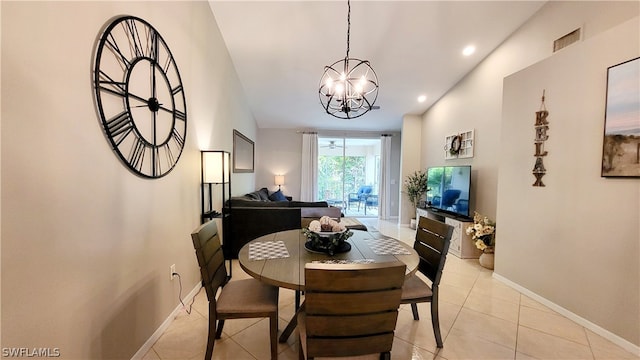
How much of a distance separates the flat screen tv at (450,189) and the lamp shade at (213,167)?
360 centimetres

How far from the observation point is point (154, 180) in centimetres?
187

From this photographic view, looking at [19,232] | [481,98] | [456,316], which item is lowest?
[456,316]

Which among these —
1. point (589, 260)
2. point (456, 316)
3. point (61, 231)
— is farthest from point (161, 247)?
point (589, 260)

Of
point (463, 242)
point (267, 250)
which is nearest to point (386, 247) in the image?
point (267, 250)

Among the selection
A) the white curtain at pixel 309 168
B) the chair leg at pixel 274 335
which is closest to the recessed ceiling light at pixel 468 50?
the white curtain at pixel 309 168

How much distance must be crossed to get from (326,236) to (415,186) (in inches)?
180

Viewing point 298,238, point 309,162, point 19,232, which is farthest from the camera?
point 309,162

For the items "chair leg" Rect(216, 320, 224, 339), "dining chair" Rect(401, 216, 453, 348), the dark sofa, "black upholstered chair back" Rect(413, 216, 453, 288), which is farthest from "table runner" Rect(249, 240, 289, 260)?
the dark sofa

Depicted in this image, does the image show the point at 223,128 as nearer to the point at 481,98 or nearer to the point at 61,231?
the point at 61,231

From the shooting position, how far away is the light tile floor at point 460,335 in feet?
5.91

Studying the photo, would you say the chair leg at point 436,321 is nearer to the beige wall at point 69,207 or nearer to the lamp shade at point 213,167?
the beige wall at point 69,207

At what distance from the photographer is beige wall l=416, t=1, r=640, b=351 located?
77.6 inches

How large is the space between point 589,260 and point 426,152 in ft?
12.6

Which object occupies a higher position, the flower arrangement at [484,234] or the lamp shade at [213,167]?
the lamp shade at [213,167]
